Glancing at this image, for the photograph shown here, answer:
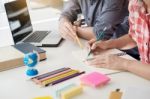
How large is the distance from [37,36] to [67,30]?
0.19m

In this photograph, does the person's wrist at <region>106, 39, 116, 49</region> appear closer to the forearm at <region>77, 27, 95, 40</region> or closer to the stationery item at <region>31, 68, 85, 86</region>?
the forearm at <region>77, 27, 95, 40</region>

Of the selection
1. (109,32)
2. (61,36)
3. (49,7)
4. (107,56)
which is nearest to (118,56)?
(107,56)

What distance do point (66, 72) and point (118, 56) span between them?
27 cm

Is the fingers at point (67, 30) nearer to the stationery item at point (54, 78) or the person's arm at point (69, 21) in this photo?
the person's arm at point (69, 21)

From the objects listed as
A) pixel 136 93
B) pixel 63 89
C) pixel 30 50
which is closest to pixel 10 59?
pixel 30 50

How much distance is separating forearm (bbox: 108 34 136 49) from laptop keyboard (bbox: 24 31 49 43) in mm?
425

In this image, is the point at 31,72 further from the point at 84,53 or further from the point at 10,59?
the point at 84,53

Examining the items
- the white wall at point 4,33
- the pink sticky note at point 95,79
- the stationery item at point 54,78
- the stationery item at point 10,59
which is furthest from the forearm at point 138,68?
the white wall at point 4,33

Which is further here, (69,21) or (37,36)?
(69,21)

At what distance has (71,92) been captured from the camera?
987 mm

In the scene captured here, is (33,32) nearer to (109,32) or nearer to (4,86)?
(109,32)

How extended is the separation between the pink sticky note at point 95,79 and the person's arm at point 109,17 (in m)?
0.52

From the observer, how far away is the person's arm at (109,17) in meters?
1.62

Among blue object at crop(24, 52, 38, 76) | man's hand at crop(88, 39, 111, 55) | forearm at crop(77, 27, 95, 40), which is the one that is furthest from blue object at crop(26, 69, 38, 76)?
forearm at crop(77, 27, 95, 40)
